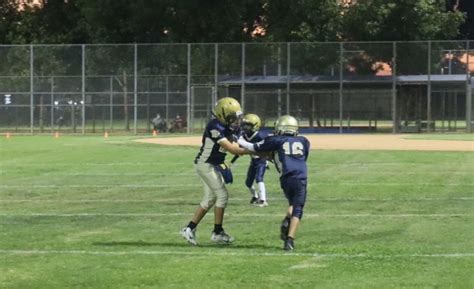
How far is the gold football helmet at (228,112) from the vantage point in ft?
31.1

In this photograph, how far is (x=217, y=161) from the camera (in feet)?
32.2

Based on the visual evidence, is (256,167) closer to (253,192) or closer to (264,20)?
(253,192)

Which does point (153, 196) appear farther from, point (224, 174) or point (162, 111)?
point (162, 111)

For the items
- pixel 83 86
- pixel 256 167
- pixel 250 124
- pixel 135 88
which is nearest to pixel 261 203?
pixel 256 167

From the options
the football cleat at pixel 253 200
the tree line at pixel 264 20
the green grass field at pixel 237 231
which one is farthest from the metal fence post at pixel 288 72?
the football cleat at pixel 253 200

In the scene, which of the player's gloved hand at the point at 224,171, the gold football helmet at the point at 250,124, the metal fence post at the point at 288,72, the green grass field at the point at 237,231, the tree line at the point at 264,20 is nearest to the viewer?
the green grass field at the point at 237,231

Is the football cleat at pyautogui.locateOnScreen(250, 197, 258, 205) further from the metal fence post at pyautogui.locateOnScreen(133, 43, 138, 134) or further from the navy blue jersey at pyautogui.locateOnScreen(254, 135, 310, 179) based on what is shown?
the metal fence post at pyautogui.locateOnScreen(133, 43, 138, 134)

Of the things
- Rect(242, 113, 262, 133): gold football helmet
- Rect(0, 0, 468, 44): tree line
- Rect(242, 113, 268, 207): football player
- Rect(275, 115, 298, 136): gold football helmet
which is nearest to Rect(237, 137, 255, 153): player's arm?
Rect(275, 115, 298, 136): gold football helmet

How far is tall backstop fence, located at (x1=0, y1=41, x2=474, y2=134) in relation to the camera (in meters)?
44.8

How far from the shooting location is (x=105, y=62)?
47.1 m

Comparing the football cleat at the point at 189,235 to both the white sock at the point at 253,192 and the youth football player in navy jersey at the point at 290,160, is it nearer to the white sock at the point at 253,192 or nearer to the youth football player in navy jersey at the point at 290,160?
the youth football player in navy jersey at the point at 290,160

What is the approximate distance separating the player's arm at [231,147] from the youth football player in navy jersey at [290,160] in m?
0.07

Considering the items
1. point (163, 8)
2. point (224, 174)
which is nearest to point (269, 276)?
point (224, 174)

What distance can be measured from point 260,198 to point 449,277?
21.8 feet
